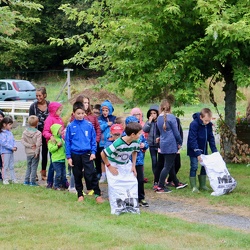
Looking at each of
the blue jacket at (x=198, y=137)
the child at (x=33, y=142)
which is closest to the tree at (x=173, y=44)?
the blue jacket at (x=198, y=137)

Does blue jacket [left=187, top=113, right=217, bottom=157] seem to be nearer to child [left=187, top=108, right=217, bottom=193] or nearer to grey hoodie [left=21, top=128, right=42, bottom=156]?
child [left=187, top=108, right=217, bottom=193]

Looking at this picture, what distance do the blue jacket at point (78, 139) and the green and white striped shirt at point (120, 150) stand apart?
87 cm

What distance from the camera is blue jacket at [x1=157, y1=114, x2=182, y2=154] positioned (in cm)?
1055

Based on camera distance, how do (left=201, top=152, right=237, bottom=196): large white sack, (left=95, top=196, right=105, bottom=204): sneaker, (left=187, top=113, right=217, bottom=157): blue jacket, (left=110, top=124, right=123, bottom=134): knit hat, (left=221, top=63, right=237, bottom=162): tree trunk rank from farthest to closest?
(left=221, top=63, right=237, bottom=162): tree trunk
(left=187, top=113, right=217, bottom=157): blue jacket
(left=201, top=152, right=237, bottom=196): large white sack
(left=110, top=124, right=123, bottom=134): knit hat
(left=95, top=196, right=105, bottom=204): sneaker

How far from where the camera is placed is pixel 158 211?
30.7 feet

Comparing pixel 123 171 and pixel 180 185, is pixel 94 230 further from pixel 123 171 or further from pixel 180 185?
pixel 180 185

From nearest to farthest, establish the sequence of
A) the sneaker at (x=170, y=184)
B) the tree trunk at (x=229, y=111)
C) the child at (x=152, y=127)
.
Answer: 1. the child at (x=152, y=127)
2. the sneaker at (x=170, y=184)
3. the tree trunk at (x=229, y=111)

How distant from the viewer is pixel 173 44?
42.1ft

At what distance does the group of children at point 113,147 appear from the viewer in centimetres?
888

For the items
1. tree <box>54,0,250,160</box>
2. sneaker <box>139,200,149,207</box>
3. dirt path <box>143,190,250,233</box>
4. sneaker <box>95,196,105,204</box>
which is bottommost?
dirt path <box>143,190,250,233</box>

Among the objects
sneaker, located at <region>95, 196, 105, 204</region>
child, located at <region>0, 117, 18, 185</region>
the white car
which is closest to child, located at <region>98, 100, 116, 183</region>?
child, located at <region>0, 117, 18, 185</region>

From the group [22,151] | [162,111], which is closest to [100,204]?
[162,111]

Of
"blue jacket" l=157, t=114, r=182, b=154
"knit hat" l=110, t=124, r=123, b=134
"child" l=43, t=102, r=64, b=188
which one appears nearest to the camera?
"knit hat" l=110, t=124, r=123, b=134

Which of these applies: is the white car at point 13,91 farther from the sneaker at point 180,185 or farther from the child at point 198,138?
the child at point 198,138
